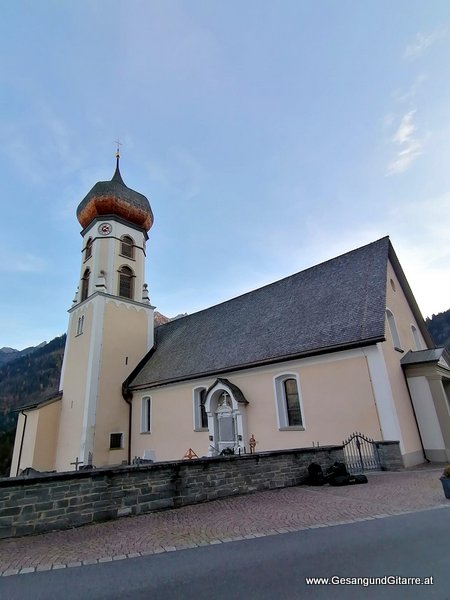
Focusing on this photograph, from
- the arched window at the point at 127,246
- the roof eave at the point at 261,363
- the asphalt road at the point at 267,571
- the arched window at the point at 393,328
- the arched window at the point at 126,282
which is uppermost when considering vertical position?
the arched window at the point at 127,246

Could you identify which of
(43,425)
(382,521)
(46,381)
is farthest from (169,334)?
(46,381)

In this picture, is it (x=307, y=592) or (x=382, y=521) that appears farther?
(x=382, y=521)

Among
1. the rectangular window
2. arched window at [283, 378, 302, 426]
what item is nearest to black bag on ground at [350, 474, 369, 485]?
arched window at [283, 378, 302, 426]

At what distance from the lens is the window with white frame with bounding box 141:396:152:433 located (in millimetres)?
20203

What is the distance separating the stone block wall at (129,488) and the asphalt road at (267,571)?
1797 millimetres

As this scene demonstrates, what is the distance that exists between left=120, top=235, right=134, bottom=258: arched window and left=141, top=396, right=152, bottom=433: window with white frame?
1019 cm

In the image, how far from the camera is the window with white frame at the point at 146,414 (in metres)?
20.2

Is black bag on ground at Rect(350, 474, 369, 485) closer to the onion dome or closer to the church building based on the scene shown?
the church building

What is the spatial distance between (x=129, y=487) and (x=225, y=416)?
9.53 meters

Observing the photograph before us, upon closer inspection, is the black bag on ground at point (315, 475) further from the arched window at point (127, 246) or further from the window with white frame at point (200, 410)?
the arched window at point (127, 246)

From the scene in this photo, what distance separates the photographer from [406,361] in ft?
44.5

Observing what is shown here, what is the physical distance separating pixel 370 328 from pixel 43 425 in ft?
62.1

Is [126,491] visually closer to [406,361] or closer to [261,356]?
[261,356]

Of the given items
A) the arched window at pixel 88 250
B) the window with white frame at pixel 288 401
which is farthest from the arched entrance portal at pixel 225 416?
the arched window at pixel 88 250
